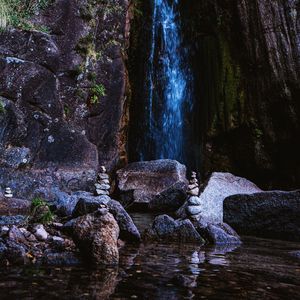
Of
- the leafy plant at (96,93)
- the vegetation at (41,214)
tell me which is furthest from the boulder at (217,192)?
the leafy plant at (96,93)

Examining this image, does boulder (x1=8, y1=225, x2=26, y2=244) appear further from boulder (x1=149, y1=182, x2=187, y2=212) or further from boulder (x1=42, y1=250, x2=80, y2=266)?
boulder (x1=149, y1=182, x2=187, y2=212)

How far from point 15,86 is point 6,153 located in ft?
6.63

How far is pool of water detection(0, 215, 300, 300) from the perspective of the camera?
10.8 feet

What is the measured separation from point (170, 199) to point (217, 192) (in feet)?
5.32

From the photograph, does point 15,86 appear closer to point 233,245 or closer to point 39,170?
point 39,170

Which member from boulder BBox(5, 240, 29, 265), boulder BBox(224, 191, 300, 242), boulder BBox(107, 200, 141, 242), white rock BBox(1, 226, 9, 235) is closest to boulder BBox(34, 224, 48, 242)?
white rock BBox(1, 226, 9, 235)

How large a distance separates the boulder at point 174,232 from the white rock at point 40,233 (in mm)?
1789

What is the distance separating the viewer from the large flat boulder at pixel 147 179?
11.6 metres

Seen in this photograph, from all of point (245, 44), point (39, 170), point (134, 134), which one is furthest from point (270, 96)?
point (39, 170)

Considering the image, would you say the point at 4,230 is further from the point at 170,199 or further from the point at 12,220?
the point at 170,199

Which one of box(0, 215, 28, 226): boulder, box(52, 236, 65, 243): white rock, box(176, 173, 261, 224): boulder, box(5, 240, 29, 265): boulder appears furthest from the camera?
box(176, 173, 261, 224): boulder

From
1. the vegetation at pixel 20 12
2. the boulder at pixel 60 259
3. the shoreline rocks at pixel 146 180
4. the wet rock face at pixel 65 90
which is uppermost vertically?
the vegetation at pixel 20 12

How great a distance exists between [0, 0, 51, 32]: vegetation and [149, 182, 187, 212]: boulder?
20.6 feet

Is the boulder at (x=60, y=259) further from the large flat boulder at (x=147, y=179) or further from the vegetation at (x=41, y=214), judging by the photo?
the large flat boulder at (x=147, y=179)
